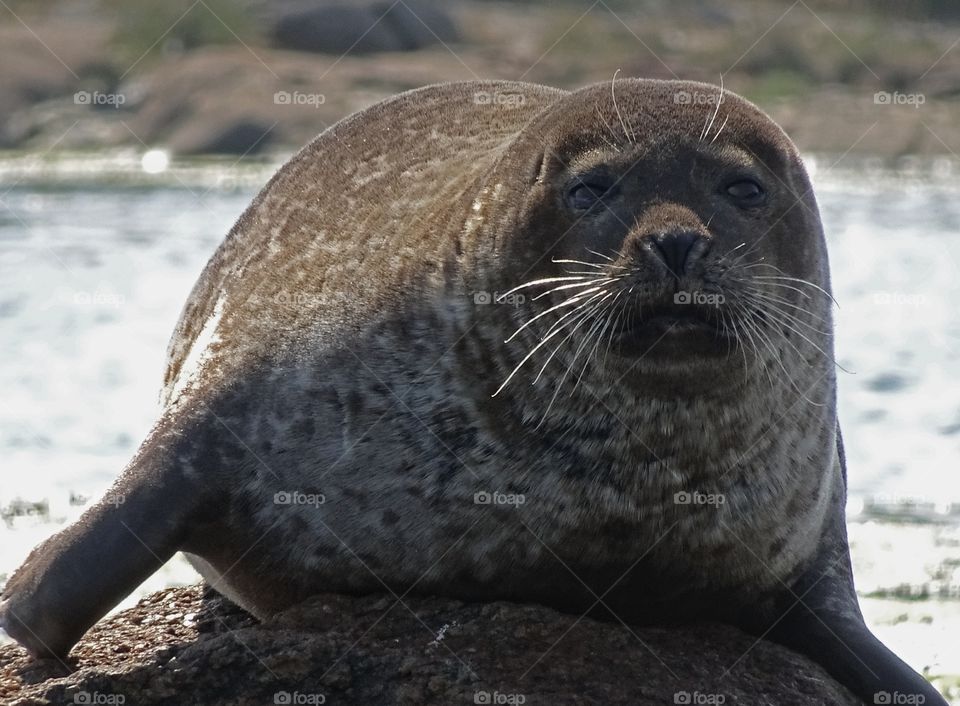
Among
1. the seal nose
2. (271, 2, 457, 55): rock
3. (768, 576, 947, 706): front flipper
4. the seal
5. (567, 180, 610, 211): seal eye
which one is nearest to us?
the seal nose

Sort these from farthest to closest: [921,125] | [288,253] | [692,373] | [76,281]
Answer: [921,125] < [76,281] < [288,253] < [692,373]

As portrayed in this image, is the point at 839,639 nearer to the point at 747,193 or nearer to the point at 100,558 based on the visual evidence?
the point at 747,193

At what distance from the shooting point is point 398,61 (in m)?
31.8

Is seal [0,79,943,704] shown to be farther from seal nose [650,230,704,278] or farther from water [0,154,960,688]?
water [0,154,960,688]

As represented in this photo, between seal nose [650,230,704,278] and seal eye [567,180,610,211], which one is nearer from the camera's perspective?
seal nose [650,230,704,278]

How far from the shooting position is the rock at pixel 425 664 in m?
4.90

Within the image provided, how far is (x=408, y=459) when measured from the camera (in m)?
5.31

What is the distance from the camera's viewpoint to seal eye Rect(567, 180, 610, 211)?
5238 mm

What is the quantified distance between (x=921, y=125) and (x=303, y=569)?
887 inches

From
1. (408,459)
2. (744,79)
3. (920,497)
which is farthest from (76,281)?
(744,79)

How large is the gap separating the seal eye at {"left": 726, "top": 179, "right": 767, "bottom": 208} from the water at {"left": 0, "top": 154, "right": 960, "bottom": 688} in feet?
8.72

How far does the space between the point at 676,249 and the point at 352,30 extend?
98.4ft

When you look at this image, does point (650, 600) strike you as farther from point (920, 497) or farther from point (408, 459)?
point (920, 497)

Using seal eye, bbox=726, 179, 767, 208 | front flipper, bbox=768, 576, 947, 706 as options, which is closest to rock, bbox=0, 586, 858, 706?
front flipper, bbox=768, 576, 947, 706
